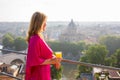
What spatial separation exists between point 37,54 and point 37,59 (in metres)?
0.03

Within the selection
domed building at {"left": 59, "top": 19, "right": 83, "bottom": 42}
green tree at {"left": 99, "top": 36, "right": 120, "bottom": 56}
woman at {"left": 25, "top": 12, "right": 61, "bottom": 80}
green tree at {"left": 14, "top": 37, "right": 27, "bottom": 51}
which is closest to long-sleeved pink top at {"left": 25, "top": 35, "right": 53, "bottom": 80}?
woman at {"left": 25, "top": 12, "right": 61, "bottom": 80}

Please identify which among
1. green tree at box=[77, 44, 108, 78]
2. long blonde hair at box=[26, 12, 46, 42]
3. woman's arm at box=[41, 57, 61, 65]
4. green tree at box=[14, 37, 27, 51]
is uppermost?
long blonde hair at box=[26, 12, 46, 42]

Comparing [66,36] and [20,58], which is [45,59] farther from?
[66,36]

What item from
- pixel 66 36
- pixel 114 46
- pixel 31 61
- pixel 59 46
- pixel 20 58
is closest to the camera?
pixel 31 61

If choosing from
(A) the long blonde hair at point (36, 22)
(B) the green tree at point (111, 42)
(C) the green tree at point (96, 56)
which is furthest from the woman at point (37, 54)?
(B) the green tree at point (111, 42)

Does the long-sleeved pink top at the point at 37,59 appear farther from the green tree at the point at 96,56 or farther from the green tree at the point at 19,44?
the green tree at the point at 19,44

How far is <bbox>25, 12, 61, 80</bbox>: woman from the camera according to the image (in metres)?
1.91

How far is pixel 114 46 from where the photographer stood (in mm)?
37812

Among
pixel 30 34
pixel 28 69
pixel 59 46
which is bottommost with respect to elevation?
pixel 59 46

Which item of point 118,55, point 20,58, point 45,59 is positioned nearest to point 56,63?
point 45,59

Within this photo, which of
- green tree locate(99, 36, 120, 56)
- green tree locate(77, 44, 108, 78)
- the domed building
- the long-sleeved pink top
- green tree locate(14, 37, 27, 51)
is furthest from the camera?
the domed building

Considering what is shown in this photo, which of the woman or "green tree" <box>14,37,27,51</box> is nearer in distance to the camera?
the woman

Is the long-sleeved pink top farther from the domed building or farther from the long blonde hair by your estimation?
the domed building

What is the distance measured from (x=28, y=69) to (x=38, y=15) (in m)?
0.34
